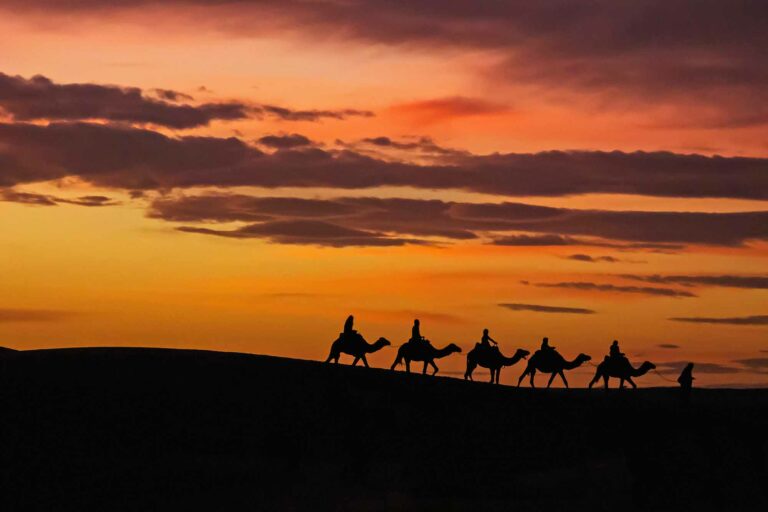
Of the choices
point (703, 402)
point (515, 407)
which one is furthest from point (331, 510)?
point (703, 402)

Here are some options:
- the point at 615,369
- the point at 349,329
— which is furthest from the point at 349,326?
the point at 615,369

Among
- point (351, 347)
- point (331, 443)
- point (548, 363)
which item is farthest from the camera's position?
point (548, 363)

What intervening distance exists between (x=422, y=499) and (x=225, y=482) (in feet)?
17.8

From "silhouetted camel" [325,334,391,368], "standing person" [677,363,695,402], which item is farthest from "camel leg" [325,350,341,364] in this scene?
"standing person" [677,363,695,402]

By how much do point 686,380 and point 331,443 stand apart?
51.3 ft

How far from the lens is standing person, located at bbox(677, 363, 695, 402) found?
167ft

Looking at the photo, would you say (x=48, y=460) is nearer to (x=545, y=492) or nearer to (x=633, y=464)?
(x=545, y=492)

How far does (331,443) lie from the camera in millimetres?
42094

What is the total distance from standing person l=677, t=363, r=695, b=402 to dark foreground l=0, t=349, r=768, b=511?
0.73m

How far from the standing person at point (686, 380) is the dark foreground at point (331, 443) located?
73 cm

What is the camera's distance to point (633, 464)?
134 ft

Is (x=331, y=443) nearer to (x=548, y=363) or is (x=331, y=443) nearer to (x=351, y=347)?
(x=351, y=347)

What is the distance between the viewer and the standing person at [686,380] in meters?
50.8

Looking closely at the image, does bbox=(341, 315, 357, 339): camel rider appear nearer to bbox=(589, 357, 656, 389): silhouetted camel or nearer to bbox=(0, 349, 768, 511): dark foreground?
bbox=(0, 349, 768, 511): dark foreground
